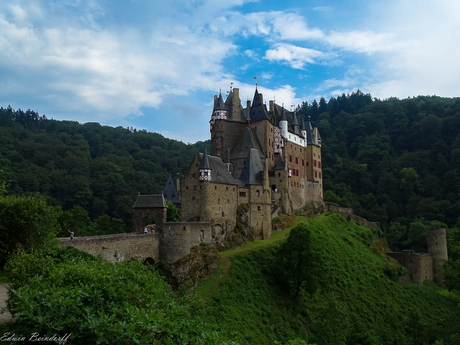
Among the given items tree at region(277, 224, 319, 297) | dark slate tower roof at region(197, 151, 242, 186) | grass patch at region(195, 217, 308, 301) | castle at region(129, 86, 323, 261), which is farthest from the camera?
dark slate tower roof at region(197, 151, 242, 186)

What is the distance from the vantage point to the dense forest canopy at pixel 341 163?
86375mm

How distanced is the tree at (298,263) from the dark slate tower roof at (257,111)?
892 inches

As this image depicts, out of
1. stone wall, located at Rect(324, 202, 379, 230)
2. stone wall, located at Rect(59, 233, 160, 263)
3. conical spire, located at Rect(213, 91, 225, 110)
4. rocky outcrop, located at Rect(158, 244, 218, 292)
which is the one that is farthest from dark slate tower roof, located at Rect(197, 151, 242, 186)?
stone wall, located at Rect(324, 202, 379, 230)

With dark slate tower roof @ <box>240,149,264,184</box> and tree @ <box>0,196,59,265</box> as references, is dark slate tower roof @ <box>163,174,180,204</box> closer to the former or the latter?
dark slate tower roof @ <box>240,149,264,184</box>

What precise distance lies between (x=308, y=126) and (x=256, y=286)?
1598 inches

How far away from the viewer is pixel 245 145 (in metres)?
54.0

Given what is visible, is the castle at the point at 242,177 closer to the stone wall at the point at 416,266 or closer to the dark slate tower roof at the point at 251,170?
the dark slate tower roof at the point at 251,170

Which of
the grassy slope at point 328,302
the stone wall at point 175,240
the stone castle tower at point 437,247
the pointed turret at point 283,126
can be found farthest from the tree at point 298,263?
the stone castle tower at point 437,247

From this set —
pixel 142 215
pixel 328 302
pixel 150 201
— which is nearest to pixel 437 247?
pixel 328 302

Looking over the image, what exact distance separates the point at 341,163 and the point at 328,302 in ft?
225

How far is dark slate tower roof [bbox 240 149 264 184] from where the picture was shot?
4806cm

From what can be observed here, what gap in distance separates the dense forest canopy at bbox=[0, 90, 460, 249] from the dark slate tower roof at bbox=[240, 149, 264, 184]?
2700 cm

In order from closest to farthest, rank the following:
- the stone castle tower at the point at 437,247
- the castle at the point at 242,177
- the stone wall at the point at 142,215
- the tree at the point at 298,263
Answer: the tree at the point at 298,263
the stone wall at the point at 142,215
the castle at the point at 242,177
the stone castle tower at the point at 437,247

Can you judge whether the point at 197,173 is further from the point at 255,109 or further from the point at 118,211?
the point at 118,211
